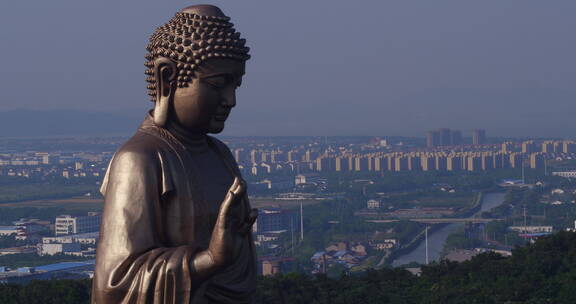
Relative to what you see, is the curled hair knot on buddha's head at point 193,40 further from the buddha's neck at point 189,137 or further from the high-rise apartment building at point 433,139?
the high-rise apartment building at point 433,139

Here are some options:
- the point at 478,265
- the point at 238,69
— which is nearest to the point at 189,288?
the point at 238,69

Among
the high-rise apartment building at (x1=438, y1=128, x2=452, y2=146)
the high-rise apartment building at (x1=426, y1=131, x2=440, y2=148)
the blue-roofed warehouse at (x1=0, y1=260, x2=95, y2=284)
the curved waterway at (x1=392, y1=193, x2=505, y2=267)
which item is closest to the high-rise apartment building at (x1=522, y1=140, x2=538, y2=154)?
the high-rise apartment building at (x1=438, y1=128, x2=452, y2=146)

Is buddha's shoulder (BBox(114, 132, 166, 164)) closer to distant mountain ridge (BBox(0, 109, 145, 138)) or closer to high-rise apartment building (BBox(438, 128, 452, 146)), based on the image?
high-rise apartment building (BBox(438, 128, 452, 146))

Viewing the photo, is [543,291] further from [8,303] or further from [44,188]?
[44,188]

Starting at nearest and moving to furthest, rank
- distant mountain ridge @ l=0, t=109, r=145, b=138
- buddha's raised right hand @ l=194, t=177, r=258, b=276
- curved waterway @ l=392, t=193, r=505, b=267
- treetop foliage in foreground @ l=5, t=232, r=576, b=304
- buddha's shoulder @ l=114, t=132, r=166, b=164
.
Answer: buddha's raised right hand @ l=194, t=177, r=258, b=276 → buddha's shoulder @ l=114, t=132, r=166, b=164 → treetop foliage in foreground @ l=5, t=232, r=576, b=304 → curved waterway @ l=392, t=193, r=505, b=267 → distant mountain ridge @ l=0, t=109, r=145, b=138

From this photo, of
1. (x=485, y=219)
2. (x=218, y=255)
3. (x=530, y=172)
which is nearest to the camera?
(x=218, y=255)

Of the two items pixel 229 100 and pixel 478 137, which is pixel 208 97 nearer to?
pixel 229 100

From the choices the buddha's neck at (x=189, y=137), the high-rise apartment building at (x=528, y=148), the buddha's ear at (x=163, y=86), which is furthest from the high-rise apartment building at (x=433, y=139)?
the buddha's ear at (x=163, y=86)
